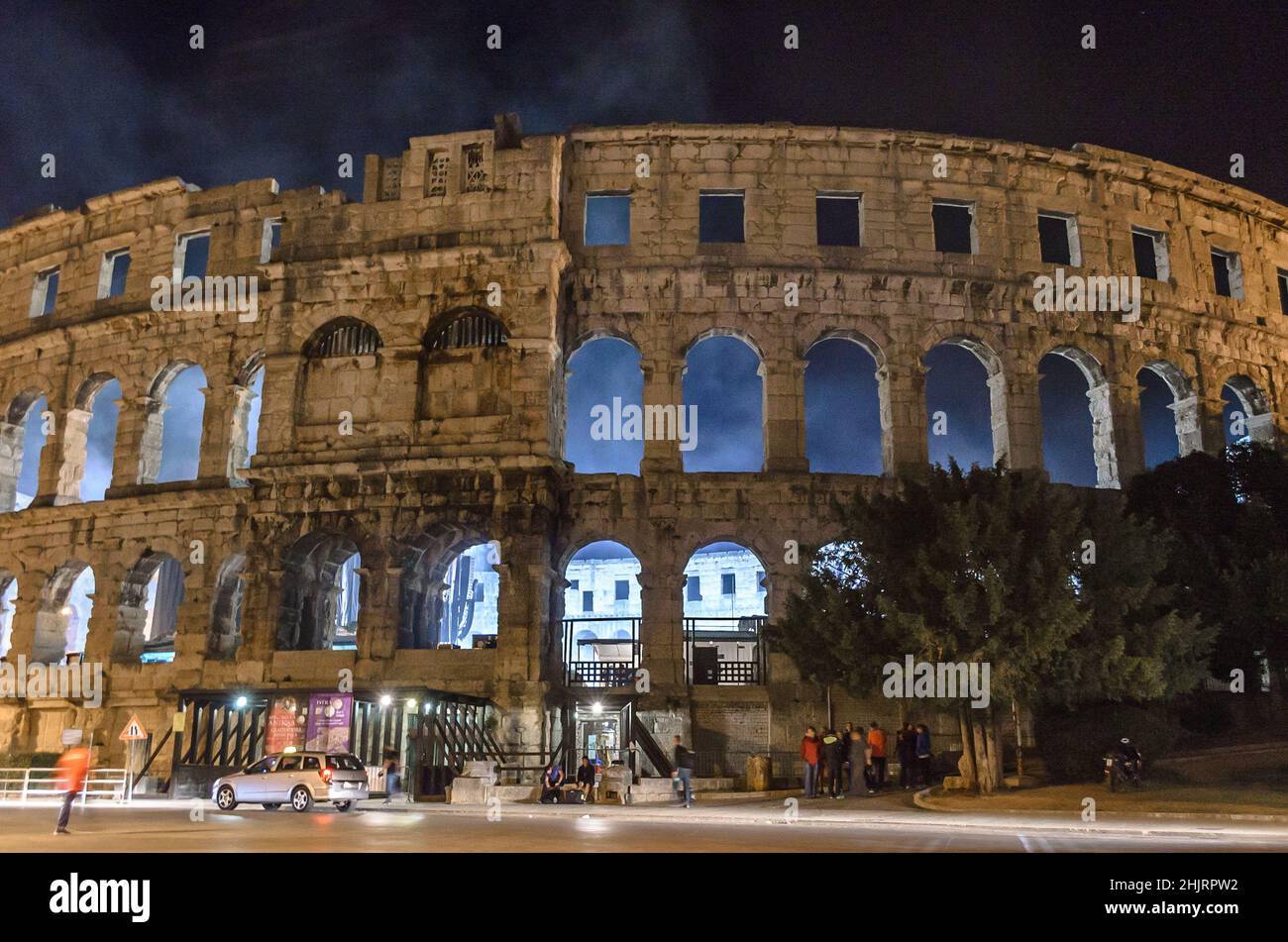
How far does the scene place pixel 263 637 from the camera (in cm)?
2523

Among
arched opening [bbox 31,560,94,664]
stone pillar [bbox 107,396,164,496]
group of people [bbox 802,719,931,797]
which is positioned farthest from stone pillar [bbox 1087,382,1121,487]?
arched opening [bbox 31,560,94,664]

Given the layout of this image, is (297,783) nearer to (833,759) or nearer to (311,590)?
(311,590)

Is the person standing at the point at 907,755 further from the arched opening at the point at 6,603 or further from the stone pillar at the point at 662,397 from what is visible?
the arched opening at the point at 6,603

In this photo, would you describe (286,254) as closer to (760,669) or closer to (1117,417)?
(760,669)

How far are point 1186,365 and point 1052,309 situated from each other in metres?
4.30

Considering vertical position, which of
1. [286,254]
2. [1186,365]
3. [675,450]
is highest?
[286,254]

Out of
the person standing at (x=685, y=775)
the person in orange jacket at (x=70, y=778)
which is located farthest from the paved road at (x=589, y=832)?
the person standing at (x=685, y=775)

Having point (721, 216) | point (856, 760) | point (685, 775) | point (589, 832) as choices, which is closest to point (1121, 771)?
point (856, 760)

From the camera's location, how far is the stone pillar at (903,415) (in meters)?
25.9

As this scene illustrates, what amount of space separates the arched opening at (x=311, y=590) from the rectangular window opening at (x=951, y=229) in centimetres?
1874

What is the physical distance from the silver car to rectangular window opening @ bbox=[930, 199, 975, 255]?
20912 mm

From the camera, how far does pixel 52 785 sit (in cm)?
2456

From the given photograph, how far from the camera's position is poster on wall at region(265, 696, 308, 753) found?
21719 mm
